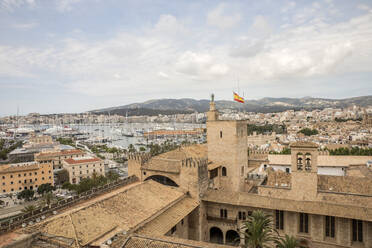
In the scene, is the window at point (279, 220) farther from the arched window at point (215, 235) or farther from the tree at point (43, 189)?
the tree at point (43, 189)

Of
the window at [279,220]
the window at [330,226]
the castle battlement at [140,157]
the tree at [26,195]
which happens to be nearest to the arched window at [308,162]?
the window at [330,226]

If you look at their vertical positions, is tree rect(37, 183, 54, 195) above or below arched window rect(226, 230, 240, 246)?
below

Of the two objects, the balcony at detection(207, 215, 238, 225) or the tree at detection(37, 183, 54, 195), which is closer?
the balcony at detection(207, 215, 238, 225)

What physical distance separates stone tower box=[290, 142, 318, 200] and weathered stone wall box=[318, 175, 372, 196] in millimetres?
1640

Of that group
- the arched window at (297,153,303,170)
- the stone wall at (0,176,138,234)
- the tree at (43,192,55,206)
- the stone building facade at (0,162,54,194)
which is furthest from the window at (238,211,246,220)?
the stone building facade at (0,162,54,194)

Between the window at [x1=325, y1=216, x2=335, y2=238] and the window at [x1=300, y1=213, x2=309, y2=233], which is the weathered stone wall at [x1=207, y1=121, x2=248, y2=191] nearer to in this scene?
the window at [x1=300, y1=213, x2=309, y2=233]

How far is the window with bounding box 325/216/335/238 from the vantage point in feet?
61.1

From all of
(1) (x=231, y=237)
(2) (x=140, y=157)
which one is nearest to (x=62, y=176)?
(2) (x=140, y=157)

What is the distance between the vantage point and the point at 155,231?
612 inches

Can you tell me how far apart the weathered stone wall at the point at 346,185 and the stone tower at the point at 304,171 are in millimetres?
1640

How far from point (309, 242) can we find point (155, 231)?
466 inches

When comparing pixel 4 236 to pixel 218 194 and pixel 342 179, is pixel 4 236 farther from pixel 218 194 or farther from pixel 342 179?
pixel 342 179

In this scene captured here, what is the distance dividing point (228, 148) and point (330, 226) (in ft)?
38.6

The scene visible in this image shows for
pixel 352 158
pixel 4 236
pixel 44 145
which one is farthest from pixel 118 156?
pixel 4 236
